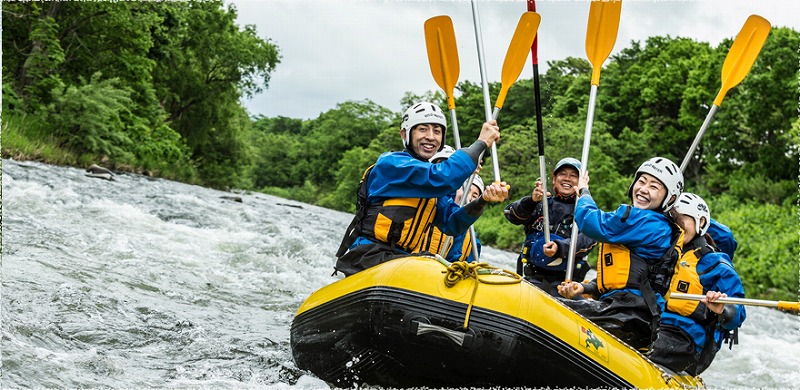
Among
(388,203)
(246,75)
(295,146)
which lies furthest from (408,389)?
(295,146)

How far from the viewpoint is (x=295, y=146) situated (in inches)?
2692

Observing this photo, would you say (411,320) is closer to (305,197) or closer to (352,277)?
(352,277)

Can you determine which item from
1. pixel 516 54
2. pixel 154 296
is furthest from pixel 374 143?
pixel 516 54

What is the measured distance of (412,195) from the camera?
390 centimetres

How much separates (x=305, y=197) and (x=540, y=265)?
51001mm

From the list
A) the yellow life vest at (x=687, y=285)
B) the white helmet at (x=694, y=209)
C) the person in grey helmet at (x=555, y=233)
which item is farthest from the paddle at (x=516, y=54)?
the yellow life vest at (x=687, y=285)

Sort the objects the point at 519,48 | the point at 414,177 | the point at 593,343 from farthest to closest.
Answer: the point at 519,48, the point at 414,177, the point at 593,343

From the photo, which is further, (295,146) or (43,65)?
(295,146)

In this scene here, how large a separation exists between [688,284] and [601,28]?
2.01 metres

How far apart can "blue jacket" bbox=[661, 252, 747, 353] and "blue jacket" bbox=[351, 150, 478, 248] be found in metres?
1.50

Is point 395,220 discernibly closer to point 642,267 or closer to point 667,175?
point 642,267

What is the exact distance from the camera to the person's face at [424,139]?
4121 millimetres

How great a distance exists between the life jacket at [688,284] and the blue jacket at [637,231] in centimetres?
22

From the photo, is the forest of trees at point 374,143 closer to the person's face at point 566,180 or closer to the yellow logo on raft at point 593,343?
the person's face at point 566,180
